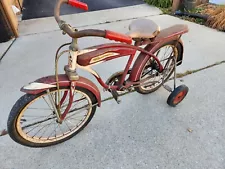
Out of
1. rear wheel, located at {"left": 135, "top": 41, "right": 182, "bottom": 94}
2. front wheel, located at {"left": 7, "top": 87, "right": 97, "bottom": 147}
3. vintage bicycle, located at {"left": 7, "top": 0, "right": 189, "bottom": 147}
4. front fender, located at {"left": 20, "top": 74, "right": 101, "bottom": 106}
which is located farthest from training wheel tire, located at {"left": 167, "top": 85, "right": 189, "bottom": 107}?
front fender, located at {"left": 20, "top": 74, "right": 101, "bottom": 106}

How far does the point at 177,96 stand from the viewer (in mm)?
1837

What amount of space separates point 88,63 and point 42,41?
76.6 inches

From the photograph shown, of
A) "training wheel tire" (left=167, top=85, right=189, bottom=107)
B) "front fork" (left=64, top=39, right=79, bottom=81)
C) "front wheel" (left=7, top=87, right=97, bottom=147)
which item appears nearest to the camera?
"front fork" (left=64, top=39, right=79, bottom=81)

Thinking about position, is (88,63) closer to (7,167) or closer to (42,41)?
(7,167)

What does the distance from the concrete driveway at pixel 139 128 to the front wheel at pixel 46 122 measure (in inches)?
3.2

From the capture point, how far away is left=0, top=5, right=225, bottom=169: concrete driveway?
59.4 inches

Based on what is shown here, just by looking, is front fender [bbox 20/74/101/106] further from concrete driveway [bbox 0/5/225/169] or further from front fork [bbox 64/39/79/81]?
concrete driveway [bbox 0/5/225/169]

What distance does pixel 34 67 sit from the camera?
2461 millimetres

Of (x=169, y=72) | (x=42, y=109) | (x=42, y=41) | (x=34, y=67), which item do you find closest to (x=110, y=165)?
(x=42, y=109)

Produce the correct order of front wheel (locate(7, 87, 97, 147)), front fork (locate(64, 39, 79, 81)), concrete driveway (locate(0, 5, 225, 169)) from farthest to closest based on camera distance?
concrete driveway (locate(0, 5, 225, 169))
front wheel (locate(7, 87, 97, 147))
front fork (locate(64, 39, 79, 81))

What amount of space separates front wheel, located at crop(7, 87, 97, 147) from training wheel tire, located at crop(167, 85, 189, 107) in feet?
2.38

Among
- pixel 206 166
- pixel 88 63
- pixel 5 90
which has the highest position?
pixel 88 63

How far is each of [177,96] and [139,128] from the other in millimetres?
464

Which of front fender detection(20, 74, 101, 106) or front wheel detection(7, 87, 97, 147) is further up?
front fender detection(20, 74, 101, 106)
